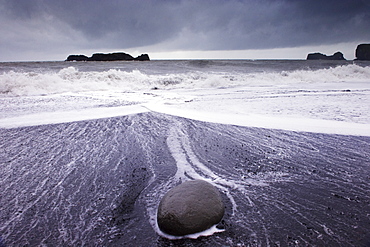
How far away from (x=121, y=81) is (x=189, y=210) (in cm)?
1402

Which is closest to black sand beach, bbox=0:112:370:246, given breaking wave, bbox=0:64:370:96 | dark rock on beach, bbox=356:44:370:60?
breaking wave, bbox=0:64:370:96

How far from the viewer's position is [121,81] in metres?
15.0

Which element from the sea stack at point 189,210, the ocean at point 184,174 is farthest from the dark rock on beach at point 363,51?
the sea stack at point 189,210

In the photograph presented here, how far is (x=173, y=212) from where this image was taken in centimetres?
187

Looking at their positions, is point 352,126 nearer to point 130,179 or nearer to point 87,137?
point 130,179

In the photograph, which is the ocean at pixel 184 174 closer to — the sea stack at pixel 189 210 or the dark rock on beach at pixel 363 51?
the sea stack at pixel 189 210

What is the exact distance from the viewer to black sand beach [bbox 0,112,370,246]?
6.10ft

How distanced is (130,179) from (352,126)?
4067 millimetres

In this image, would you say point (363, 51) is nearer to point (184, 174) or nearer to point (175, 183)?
point (184, 174)

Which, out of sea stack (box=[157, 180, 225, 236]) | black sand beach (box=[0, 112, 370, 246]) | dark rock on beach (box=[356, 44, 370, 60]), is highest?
dark rock on beach (box=[356, 44, 370, 60])

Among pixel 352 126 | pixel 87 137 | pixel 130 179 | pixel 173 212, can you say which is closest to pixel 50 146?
pixel 87 137

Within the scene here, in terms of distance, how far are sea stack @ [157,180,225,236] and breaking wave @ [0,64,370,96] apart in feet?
35.4

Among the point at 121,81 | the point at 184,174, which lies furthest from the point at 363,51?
the point at 184,174

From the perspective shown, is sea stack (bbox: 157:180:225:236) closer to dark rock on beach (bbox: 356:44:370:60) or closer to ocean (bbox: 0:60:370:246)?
ocean (bbox: 0:60:370:246)
